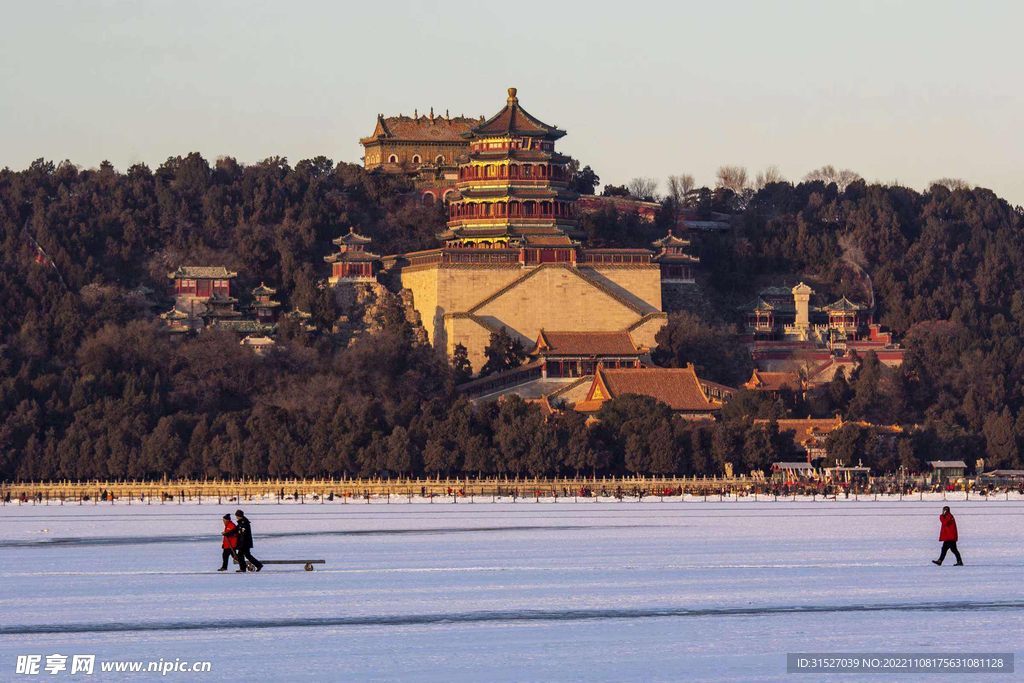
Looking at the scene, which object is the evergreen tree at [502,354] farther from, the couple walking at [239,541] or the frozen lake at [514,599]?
the couple walking at [239,541]

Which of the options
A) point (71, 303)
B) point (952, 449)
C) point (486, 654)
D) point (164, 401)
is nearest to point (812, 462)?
point (952, 449)

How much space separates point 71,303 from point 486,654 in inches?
2926

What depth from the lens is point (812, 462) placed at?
88.4m

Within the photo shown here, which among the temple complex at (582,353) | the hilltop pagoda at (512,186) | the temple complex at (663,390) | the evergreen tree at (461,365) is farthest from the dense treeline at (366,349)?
the hilltop pagoda at (512,186)

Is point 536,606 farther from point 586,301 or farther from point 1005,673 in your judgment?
point 586,301

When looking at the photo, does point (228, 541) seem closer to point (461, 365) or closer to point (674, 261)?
point (461, 365)

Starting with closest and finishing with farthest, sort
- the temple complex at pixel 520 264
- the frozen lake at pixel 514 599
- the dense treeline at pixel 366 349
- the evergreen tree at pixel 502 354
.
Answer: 1. the frozen lake at pixel 514 599
2. the dense treeline at pixel 366 349
3. the evergreen tree at pixel 502 354
4. the temple complex at pixel 520 264

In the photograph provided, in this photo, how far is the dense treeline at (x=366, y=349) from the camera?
285ft

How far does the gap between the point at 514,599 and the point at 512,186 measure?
69233mm

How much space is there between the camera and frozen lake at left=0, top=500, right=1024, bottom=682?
31391 millimetres

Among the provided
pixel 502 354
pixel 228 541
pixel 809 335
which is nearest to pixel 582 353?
pixel 502 354

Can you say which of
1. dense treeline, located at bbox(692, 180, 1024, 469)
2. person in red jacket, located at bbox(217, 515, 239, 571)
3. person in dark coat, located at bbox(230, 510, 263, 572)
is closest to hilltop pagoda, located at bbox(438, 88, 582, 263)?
dense treeline, located at bbox(692, 180, 1024, 469)

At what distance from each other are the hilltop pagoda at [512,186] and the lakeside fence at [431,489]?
22482mm

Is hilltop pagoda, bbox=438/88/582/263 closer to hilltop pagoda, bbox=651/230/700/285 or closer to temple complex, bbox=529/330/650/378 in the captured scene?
hilltop pagoda, bbox=651/230/700/285
